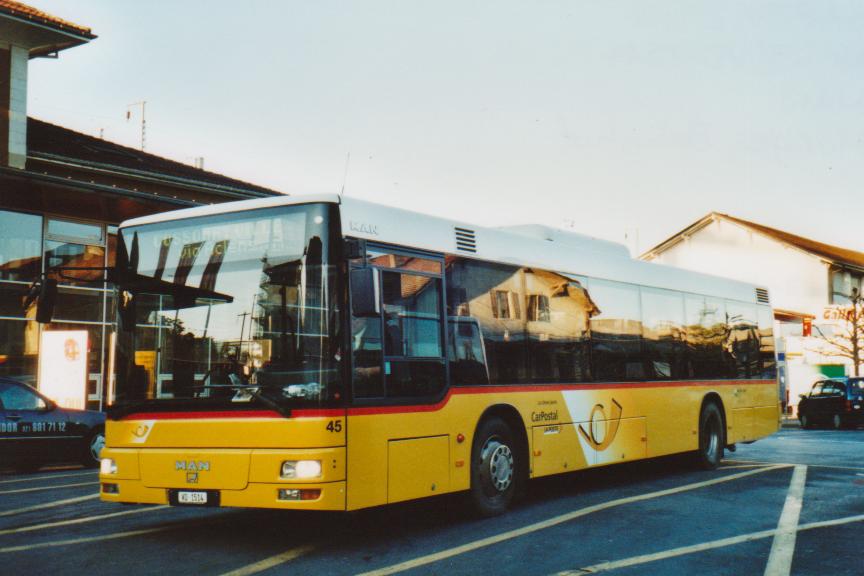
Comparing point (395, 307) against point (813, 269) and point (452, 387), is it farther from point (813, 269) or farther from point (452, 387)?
point (813, 269)

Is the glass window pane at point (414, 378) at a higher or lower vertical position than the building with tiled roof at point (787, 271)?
lower

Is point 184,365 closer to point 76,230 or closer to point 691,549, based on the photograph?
point 691,549

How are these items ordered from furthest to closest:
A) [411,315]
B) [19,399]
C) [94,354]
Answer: [94,354] → [19,399] → [411,315]

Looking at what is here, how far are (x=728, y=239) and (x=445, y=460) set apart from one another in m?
54.2

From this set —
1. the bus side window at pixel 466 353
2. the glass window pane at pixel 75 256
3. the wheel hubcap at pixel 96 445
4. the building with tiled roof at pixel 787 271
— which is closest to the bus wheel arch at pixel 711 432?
the bus side window at pixel 466 353

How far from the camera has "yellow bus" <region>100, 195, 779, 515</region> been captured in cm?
738

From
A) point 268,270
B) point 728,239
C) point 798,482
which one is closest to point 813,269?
point 728,239

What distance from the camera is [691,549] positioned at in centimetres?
761

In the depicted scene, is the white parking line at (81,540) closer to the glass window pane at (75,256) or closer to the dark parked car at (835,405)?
the glass window pane at (75,256)

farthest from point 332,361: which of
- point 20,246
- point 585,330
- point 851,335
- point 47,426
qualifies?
point 851,335

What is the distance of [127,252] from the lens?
8.51 meters

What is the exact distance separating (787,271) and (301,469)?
54331 mm

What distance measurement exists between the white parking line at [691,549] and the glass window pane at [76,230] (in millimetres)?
18257

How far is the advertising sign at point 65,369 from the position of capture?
1991 centimetres
